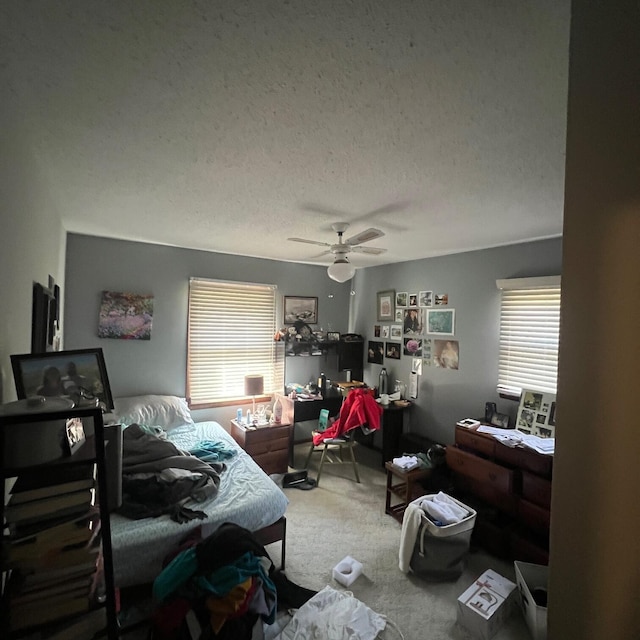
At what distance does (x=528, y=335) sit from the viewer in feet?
9.76

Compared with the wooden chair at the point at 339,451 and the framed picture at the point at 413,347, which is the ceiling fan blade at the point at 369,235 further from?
the wooden chair at the point at 339,451

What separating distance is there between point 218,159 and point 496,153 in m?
1.26

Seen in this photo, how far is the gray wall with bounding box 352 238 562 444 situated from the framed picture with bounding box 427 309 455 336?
0.06m

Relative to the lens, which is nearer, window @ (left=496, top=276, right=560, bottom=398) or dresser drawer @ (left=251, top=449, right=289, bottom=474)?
window @ (left=496, top=276, right=560, bottom=398)

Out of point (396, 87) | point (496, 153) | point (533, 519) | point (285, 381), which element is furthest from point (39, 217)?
point (533, 519)

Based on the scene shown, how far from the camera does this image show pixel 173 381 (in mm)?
3721

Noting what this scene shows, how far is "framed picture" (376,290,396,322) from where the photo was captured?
4.36 meters

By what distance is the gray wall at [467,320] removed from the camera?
3.05 metres

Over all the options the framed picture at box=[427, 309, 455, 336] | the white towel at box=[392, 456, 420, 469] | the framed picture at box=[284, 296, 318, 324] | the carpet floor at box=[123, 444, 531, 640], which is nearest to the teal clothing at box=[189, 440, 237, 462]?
the carpet floor at box=[123, 444, 531, 640]

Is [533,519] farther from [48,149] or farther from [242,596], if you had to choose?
[48,149]

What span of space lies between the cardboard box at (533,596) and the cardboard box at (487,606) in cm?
8

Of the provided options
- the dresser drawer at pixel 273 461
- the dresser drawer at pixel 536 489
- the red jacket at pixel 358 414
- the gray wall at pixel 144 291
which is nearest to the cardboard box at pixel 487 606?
the dresser drawer at pixel 536 489

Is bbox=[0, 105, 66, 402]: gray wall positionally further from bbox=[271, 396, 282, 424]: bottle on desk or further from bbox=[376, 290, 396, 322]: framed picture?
bbox=[376, 290, 396, 322]: framed picture

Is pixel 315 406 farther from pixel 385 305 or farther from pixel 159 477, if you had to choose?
pixel 159 477
